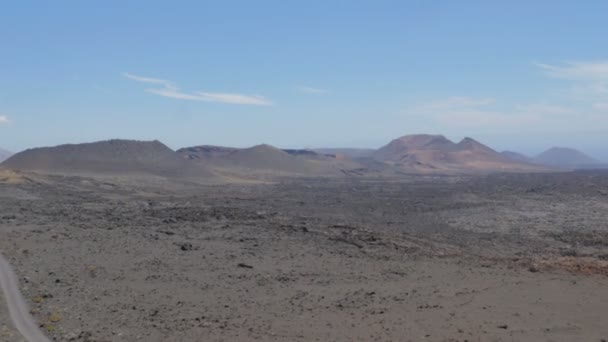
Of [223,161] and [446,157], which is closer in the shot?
[223,161]

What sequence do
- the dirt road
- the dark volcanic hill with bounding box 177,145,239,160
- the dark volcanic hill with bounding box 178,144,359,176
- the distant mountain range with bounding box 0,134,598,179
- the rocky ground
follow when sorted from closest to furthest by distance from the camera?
the dirt road
the rocky ground
the distant mountain range with bounding box 0,134,598,179
the dark volcanic hill with bounding box 178,144,359,176
the dark volcanic hill with bounding box 177,145,239,160

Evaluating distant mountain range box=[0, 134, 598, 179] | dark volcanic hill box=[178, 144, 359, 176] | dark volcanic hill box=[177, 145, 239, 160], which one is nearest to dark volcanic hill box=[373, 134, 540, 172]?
distant mountain range box=[0, 134, 598, 179]

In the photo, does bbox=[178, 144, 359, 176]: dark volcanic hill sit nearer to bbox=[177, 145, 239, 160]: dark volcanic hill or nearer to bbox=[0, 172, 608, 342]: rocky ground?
bbox=[177, 145, 239, 160]: dark volcanic hill

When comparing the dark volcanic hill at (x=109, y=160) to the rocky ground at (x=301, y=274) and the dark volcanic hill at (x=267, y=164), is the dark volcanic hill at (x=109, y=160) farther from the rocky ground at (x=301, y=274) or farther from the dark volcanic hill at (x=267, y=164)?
the rocky ground at (x=301, y=274)

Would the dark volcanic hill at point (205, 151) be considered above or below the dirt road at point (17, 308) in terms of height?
above

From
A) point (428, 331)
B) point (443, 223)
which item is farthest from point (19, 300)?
point (443, 223)

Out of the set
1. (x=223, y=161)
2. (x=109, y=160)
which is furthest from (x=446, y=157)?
(x=109, y=160)

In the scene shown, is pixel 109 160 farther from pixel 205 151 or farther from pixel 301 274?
pixel 301 274

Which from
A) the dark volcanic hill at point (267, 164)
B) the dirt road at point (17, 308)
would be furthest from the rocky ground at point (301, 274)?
the dark volcanic hill at point (267, 164)
